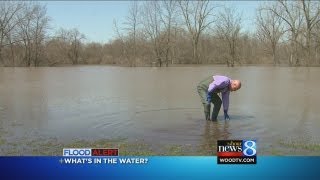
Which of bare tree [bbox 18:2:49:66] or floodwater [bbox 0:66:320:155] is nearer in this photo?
floodwater [bbox 0:66:320:155]

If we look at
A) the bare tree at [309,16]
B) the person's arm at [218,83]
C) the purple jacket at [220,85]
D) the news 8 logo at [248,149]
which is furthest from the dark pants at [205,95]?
the bare tree at [309,16]

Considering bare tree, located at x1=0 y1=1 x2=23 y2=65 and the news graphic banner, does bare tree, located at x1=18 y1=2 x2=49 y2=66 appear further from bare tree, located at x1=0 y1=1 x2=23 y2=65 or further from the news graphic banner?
the news graphic banner

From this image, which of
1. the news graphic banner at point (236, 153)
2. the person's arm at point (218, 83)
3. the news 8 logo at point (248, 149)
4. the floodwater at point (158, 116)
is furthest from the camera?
the person's arm at point (218, 83)

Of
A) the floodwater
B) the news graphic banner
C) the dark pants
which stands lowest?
the floodwater

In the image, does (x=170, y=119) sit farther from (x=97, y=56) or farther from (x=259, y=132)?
(x=97, y=56)

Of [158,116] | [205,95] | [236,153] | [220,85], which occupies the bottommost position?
[158,116]

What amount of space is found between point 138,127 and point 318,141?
136 inches

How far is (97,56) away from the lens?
69.8 feet

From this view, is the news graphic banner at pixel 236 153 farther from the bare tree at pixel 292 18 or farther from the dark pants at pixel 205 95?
the bare tree at pixel 292 18

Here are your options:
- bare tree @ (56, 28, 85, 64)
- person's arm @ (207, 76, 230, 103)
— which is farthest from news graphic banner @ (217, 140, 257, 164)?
bare tree @ (56, 28, 85, 64)

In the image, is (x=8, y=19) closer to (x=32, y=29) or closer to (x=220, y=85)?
(x=32, y=29)

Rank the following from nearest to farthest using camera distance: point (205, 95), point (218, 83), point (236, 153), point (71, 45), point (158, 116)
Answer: point (236, 153) → point (218, 83) → point (205, 95) → point (158, 116) → point (71, 45)

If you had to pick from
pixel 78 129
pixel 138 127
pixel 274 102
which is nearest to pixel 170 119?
pixel 138 127

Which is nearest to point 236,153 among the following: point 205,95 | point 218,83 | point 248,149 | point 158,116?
point 248,149
